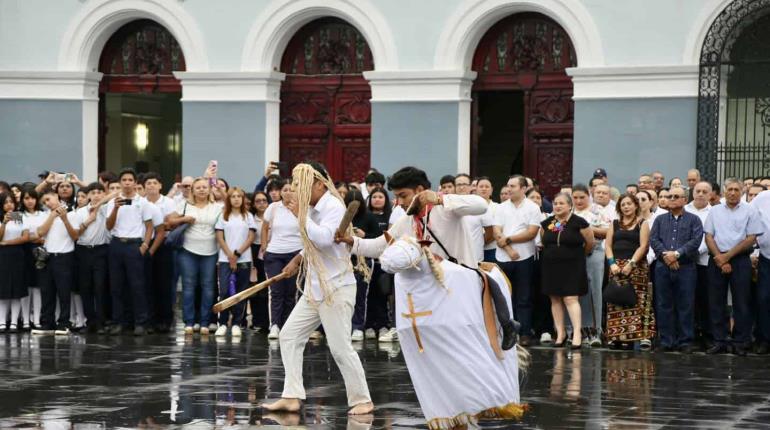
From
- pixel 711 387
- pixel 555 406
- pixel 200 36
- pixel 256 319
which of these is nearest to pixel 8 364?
pixel 256 319

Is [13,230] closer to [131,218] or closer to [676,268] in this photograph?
[131,218]

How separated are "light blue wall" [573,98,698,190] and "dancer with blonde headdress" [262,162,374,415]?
10.0 metres

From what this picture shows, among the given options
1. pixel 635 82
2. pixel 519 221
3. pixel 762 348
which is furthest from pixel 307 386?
pixel 635 82

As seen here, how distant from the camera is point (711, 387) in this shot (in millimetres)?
12570

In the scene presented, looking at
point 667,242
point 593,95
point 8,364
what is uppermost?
point 593,95

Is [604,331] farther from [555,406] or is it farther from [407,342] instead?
[407,342]

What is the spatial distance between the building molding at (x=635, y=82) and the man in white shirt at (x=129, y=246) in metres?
6.98

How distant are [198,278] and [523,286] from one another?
391 centimetres

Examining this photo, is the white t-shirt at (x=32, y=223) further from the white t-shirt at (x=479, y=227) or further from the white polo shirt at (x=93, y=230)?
the white t-shirt at (x=479, y=227)

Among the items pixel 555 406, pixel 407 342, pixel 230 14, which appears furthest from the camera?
pixel 230 14

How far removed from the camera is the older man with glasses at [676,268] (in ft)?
50.5

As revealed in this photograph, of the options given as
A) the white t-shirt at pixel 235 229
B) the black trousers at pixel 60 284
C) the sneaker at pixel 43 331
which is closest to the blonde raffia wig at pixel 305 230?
the white t-shirt at pixel 235 229

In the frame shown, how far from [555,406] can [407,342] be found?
202cm

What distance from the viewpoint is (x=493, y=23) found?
2155 centimetres
